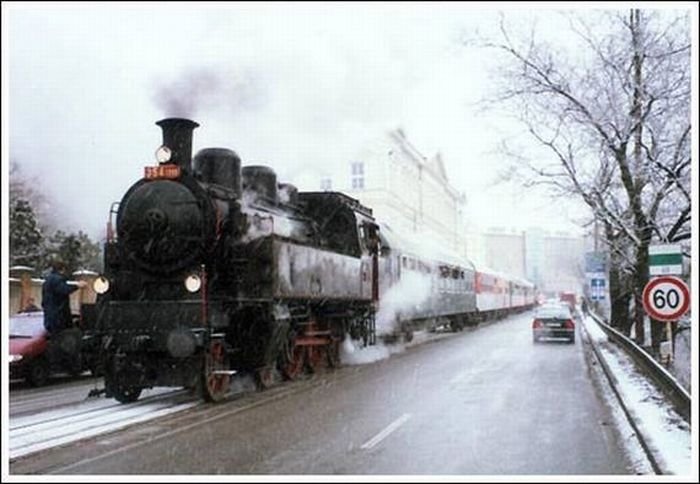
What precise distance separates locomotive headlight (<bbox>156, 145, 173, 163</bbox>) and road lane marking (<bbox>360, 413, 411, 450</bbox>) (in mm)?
4796

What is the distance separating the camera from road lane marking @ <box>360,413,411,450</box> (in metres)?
8.08

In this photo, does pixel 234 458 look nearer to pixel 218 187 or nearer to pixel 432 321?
pixel 218 187

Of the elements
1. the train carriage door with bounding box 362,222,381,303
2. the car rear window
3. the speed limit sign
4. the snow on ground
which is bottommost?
the snow on ground

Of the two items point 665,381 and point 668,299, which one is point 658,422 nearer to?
point 665,381

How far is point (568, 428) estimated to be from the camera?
909cm

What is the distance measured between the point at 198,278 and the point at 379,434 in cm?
352

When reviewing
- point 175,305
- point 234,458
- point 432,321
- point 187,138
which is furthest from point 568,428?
point 432,321

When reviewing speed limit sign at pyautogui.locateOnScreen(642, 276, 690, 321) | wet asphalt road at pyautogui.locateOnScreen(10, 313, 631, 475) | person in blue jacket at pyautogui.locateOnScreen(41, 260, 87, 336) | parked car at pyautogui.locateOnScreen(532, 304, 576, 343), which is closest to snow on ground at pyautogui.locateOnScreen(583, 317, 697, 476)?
wet asphalt road at pyautogui.locateOnScreen(10, 313, 631, 475)

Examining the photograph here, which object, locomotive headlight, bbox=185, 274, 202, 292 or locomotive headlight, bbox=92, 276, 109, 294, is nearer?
locomotive headlight, bbox=185, 274, 202, 292

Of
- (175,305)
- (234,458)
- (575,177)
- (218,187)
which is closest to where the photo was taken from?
(234,458)

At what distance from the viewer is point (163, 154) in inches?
447

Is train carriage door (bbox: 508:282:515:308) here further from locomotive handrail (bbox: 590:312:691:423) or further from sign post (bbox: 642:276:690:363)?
sign post (bbox: 642:276:690:363)

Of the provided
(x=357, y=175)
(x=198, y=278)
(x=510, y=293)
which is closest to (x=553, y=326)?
(x=357, y=175)

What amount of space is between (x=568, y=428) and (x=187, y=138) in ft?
20.6
